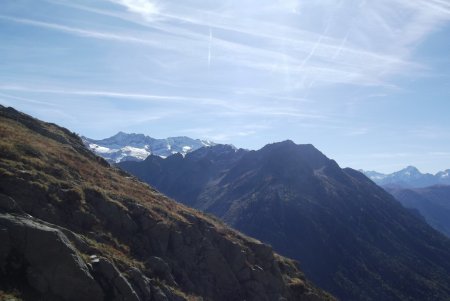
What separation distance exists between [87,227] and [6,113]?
90.3 ft

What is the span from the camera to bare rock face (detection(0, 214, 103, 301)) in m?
23.8

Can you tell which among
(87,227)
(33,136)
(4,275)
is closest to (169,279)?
(87,227)

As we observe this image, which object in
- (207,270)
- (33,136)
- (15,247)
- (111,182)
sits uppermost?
(33,136)

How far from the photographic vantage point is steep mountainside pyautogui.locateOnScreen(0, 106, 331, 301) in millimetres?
24469

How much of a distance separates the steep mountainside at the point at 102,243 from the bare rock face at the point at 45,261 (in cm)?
5

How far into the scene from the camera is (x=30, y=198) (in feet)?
104

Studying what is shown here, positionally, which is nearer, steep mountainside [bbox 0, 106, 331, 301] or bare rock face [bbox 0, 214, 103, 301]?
bare rock face [bbox 0, 214, 103, 301]

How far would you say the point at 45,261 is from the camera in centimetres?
2444

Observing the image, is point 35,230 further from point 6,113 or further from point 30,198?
point 6,113

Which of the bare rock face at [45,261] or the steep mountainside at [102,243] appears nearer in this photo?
the bare rock face at [45,261]

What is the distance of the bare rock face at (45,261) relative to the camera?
77.9 ft

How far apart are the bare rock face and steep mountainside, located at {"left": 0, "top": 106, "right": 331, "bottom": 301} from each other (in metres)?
0.05

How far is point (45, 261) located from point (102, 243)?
8445mm

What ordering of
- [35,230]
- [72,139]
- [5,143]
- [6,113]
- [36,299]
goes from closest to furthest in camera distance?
[36,299] → [35,230] → [5,143] → [6,113] → [72,139]
